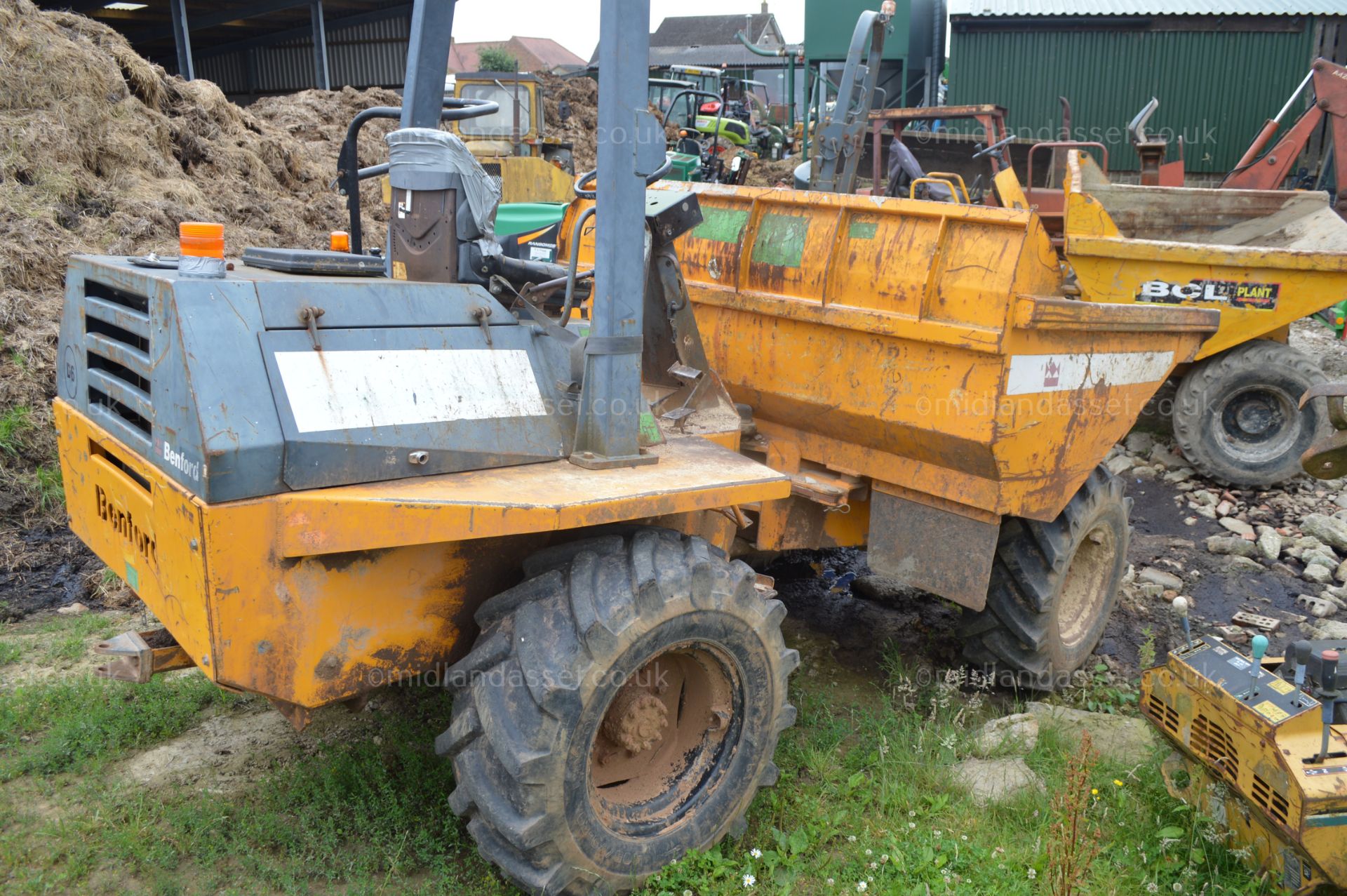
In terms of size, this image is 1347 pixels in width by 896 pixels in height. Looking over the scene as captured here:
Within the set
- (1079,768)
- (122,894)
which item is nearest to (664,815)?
(1079,768)

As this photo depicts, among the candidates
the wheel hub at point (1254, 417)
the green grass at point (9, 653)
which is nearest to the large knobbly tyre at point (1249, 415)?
the wheel hub at point (1254, 417)

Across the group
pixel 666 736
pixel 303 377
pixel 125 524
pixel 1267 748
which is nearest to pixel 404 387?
pixel 303 377

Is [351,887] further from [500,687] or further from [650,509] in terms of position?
[650,509]

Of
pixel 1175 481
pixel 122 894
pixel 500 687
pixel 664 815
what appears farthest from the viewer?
pixel 1175 481

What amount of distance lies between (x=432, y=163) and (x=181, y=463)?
3.73 ft

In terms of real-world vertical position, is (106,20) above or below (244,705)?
above

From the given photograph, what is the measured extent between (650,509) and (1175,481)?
5978 millimetres

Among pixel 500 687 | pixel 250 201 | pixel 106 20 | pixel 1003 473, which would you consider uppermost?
pixel 106 20

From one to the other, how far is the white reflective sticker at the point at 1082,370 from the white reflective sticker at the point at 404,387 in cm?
177

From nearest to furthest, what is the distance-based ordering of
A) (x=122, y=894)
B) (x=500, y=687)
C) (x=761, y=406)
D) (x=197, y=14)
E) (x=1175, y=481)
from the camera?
(x=500, y=687) < (x=122, y=894) < (x=761, y=406) < (x=1175, y=481) < (x=197, y=14)

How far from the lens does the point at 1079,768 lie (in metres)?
2.95

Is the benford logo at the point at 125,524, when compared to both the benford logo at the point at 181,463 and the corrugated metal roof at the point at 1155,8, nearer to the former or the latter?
the benford logo at the point at 181,463

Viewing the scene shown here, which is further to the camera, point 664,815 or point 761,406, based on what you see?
point 761,406

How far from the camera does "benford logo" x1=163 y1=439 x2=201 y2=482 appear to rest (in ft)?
7.57
